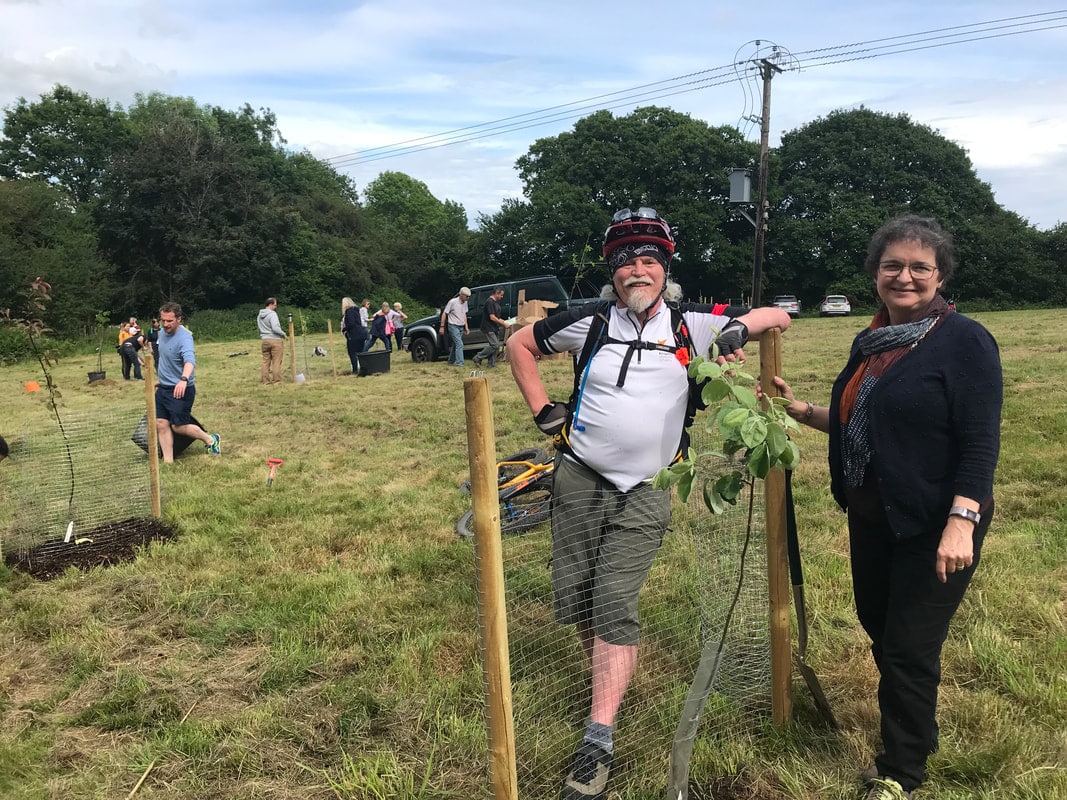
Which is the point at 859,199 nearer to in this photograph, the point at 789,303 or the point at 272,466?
the point at 789,303

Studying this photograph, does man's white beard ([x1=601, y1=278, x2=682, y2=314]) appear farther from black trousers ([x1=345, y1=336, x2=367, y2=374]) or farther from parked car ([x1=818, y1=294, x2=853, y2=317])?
parked car ([x1=818, y1=294, x2=853, y2=317])

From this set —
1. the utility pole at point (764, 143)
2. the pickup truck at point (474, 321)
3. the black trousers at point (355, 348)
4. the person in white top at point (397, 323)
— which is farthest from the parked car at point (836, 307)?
the black trousers at point (355, 348)

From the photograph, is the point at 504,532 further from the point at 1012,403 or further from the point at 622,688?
the point at 1012,403

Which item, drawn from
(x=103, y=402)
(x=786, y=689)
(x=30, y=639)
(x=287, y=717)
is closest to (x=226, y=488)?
(x=30, y=639)

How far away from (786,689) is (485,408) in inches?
61.7

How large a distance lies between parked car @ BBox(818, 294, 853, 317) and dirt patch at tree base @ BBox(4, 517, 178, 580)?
31.7 m

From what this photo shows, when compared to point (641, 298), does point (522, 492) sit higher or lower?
lower

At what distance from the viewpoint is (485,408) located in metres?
1.68

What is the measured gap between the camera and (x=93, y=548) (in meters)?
4.41

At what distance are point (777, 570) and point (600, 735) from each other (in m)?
0.80

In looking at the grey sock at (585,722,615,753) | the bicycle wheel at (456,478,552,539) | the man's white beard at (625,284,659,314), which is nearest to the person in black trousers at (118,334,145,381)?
the bicycle wheel at (456,478,552,539)

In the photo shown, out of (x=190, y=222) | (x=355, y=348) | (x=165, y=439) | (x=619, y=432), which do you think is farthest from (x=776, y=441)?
(x=190, y=222)

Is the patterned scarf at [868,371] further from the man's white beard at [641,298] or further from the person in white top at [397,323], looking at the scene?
the person in white top at [397,323]

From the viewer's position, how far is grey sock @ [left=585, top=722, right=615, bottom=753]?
2.21 metres
